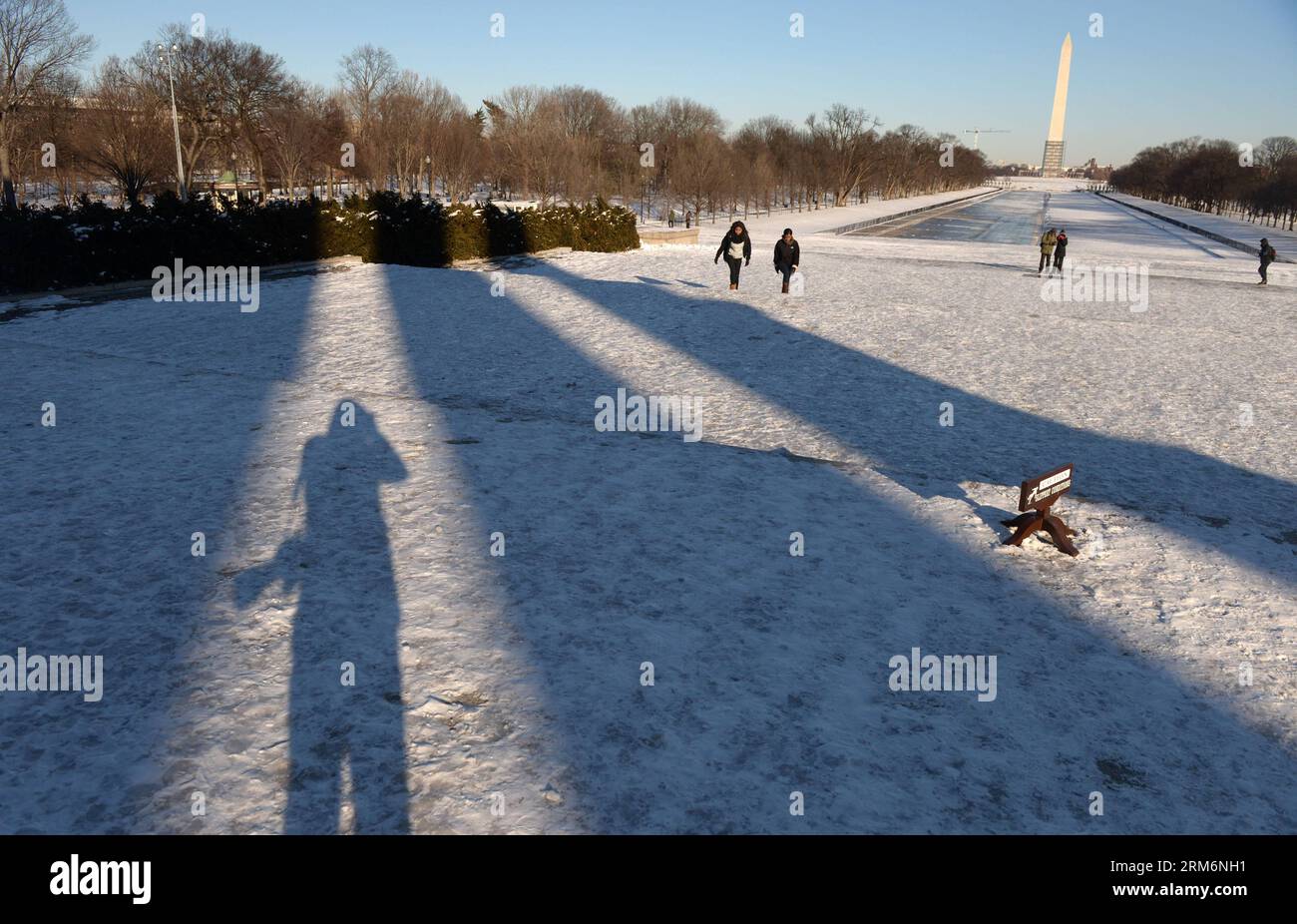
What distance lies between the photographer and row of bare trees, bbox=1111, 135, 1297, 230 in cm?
6575

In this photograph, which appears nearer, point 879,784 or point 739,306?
point 879,784

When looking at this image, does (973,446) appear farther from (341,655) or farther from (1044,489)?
(341,655)

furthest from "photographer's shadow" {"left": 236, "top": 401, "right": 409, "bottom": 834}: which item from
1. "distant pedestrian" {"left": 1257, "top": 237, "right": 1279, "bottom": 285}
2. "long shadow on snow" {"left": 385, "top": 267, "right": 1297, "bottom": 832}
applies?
"distant pedestrian" {"left": 1257, "top": 237, "right": 1279, "bottom": 285}

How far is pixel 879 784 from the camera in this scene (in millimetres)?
3664

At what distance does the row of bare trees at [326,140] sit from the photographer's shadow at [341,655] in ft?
122

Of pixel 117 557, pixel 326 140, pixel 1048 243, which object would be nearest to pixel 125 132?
pixel 326 140

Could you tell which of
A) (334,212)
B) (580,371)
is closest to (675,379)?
(580,371)

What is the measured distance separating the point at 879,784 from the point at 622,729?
122cm

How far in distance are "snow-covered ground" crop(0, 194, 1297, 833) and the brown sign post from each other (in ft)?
0.65

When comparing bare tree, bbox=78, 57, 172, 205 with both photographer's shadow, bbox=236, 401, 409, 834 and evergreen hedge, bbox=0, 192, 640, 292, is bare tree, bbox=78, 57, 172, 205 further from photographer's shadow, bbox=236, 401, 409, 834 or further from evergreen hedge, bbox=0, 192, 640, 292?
photographer's shadow, bbox=236, 401, 409, 834

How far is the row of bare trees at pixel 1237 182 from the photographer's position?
65750 mm

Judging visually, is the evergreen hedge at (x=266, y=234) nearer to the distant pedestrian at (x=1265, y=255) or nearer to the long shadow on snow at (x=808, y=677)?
the long shadow on snow at (x=808, y=677)
